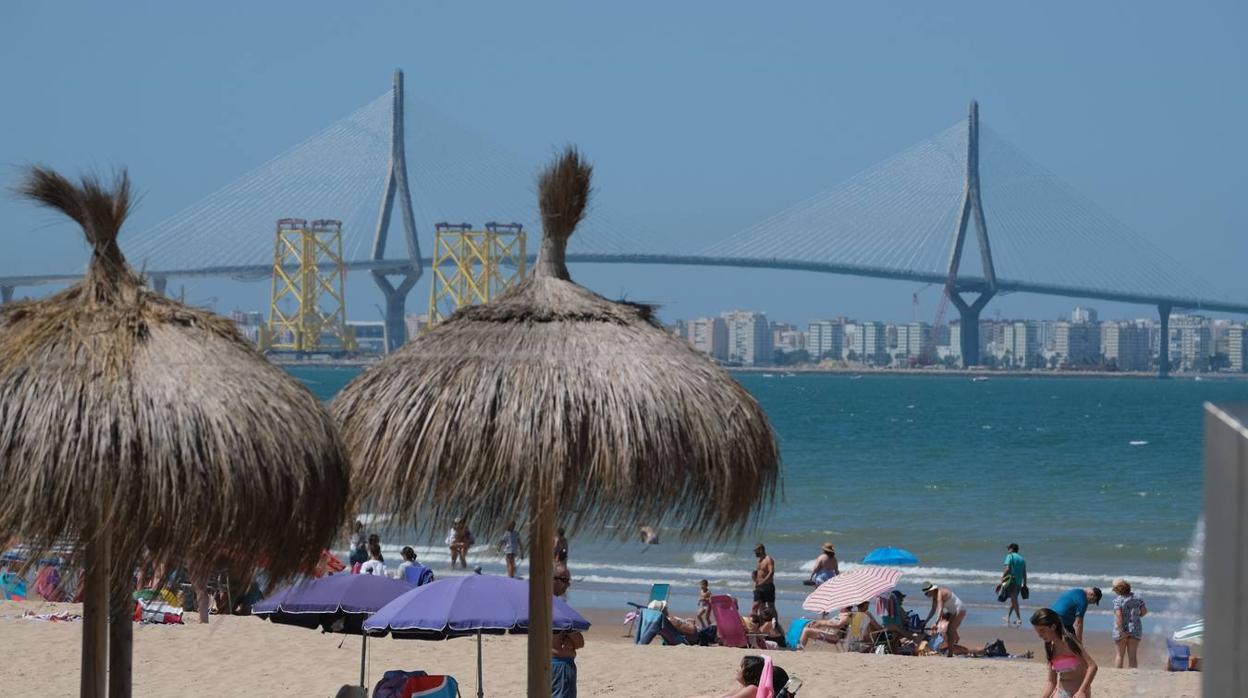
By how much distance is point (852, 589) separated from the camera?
11.2 metres

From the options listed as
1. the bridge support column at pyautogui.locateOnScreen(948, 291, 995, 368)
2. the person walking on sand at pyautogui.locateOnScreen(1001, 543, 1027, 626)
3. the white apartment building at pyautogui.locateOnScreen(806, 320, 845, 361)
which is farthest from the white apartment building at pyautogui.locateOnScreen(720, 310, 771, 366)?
the person walking on sand at pyautogui.locateOnScreen(1001, 543, 1027, 626)

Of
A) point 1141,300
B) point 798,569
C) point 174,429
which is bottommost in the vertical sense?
point 798,569

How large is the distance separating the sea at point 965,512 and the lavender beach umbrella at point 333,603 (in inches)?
26.3

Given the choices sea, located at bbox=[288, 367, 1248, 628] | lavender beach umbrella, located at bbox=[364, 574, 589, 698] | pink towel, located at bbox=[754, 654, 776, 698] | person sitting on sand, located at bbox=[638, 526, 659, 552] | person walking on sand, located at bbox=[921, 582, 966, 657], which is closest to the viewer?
person sitting on sand, located at bbox=[638, 526, 659, 552]

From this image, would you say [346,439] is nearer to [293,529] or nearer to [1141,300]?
[293,529]

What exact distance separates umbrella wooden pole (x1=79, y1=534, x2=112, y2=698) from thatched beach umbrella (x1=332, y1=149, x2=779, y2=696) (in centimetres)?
90

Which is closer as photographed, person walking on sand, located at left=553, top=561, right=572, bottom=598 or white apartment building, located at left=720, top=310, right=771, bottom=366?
person walking on sand, located at left=553, top=561, right=572, bottom=598

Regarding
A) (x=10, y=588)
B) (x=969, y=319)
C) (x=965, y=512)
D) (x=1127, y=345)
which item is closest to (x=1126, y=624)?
(x=10, y=588)

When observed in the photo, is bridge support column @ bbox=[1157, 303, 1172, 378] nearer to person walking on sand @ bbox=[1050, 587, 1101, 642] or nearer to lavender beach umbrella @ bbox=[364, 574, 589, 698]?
person walking on sand @ bbox=[1050, 587, 1101, 642]

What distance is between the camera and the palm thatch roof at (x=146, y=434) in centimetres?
436

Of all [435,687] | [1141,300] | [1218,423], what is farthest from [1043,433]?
[1218,423]

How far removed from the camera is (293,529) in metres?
4.73

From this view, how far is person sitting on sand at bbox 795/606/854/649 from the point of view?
11047 mm

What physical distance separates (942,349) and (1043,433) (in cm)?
8709
